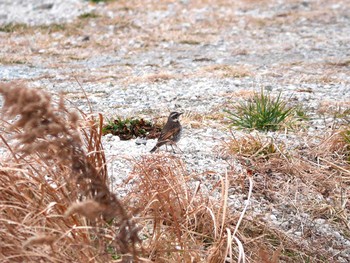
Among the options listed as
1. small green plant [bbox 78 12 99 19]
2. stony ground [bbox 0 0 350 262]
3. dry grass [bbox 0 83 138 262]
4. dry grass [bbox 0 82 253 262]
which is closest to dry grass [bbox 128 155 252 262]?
dry grass [bbox 0 82 253 262]

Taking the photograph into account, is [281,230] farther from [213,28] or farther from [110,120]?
[213,28]

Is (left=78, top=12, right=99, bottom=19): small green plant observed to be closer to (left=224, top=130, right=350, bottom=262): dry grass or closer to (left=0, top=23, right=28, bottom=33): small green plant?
(left=0, top=23, right=28, bottom=33): small green plant

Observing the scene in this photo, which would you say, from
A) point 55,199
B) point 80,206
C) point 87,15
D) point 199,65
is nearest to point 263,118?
point 55,199

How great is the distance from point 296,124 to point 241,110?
66 centimetres

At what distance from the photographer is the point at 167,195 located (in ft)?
15.4

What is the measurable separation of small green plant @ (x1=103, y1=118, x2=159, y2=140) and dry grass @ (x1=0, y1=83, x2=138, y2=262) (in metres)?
2.51

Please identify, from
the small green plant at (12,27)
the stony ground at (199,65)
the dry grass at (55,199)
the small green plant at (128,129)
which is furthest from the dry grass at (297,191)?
the small green plant at (12,27)

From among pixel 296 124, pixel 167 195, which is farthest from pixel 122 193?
pixel 296 124

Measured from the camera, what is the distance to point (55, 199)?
14.1 ft

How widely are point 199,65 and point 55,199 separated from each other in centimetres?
767

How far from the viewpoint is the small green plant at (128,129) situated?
7402 mm

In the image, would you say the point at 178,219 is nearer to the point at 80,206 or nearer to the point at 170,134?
the point at 170,134

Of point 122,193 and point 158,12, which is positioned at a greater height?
point 122,193

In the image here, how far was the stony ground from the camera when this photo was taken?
6.15 meters
